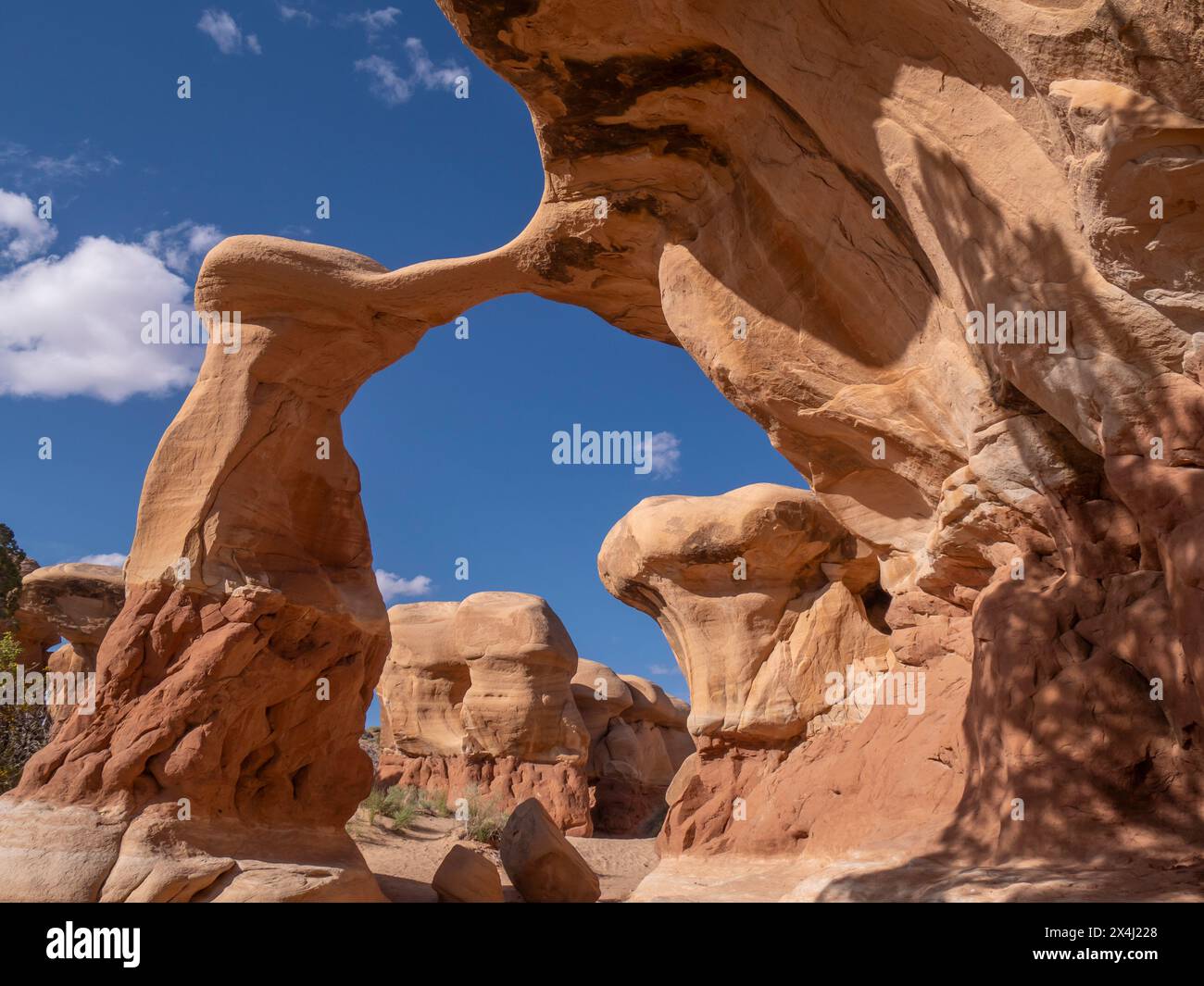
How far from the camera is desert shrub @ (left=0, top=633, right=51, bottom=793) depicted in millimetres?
13867

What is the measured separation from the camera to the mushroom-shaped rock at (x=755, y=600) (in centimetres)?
1140

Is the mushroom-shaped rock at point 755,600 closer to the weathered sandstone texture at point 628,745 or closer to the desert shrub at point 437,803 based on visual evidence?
the desert shrub at point 437,803

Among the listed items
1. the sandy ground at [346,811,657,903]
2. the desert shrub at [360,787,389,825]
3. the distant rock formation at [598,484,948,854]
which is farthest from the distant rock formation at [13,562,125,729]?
the distant rock formation at [598,484,948,854]

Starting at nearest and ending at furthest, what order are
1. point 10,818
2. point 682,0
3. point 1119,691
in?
point 1119,691, point 682,0, point 10,818

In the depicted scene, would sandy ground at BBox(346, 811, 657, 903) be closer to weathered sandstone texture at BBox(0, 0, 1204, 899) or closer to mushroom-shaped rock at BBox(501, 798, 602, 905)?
mushroom-shaped rock at BBox(501, 798, 602, 905)

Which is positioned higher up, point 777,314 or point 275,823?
point 777,314

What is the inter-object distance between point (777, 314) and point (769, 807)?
16.1 feet

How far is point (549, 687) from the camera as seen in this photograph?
2069 centimetres

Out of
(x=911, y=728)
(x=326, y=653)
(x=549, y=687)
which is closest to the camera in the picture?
(x=911, y=728)

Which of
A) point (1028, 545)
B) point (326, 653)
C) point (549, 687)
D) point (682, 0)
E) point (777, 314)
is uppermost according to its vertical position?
point (682, 0)

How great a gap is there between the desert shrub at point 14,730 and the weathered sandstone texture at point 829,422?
199 inches

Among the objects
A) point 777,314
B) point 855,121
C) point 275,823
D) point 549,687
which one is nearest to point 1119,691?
→ point 855,121

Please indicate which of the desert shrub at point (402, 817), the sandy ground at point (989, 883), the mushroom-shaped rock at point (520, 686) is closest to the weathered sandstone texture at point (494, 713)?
the mushroom-shaped rock at point (520, 686)
